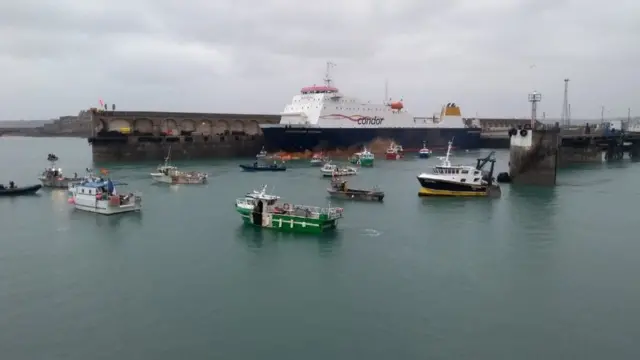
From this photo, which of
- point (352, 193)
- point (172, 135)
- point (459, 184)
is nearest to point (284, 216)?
point (352, 193)

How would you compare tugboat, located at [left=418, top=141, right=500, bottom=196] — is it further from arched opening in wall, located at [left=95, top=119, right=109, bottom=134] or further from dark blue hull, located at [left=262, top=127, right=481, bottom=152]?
arched opening in wall, located at [left=95, top=119, right=109, bottom=134]

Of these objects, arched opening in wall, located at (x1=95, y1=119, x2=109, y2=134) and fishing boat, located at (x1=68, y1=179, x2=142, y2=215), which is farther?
arched opening in wall, located at (x1=95, y1=119, x2=109, y2=134)

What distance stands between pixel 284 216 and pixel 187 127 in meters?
44.9

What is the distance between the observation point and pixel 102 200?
1067 inches

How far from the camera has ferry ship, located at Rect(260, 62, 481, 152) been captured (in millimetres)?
64250

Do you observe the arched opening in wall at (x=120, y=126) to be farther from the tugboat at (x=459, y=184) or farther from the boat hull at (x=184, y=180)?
the tugboat at (x=459, y=184)

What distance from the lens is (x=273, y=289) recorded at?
15.6 meters

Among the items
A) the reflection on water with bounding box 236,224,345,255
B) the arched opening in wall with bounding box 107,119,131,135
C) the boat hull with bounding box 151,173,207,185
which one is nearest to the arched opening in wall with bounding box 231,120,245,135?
the arched opening in wall with bounding box 107,119,131,135

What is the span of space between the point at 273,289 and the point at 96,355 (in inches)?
214

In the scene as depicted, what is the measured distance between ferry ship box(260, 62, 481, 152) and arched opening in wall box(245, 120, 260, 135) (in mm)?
3447

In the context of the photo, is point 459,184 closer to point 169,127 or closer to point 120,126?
point 169,127

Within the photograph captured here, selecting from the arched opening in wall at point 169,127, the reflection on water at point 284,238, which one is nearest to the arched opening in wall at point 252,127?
the arched opening in wall at point 169,127

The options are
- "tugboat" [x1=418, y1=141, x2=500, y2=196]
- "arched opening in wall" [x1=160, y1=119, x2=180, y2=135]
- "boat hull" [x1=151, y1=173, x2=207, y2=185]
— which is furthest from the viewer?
"arched opening in wall" [x1=160, y1=119, x2=180, y2=135]

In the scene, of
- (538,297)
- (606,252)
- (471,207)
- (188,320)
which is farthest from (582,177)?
(188,320)
